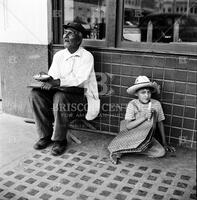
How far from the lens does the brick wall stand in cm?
388

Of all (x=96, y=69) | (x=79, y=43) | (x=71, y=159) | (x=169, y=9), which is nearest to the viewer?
(x=71, y=159)

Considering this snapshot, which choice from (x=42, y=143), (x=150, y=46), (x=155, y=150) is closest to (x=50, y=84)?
(x=42, y=143)

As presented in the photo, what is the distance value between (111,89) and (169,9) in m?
1.78

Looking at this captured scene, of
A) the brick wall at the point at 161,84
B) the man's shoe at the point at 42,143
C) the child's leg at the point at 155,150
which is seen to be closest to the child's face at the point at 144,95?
the brick wall at the point at 161,84

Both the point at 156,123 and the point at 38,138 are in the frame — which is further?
the point at 38,138

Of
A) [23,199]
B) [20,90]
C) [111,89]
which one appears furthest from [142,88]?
[20,90]

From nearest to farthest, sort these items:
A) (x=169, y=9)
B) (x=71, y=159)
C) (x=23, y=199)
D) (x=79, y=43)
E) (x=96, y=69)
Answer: (x=23, y=199), (x=71, y=159), (x=79, y=43), (x=96, y=69), (x=169, y=9)

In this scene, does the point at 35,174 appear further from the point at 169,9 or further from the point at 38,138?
the point at 169,9

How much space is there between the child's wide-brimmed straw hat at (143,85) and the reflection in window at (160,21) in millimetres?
671

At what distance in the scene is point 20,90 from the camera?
511 centimetres

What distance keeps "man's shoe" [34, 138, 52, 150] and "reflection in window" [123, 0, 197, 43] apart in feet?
5.63

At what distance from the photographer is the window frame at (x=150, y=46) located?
12.6 ft

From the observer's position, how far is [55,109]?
382 centimetres

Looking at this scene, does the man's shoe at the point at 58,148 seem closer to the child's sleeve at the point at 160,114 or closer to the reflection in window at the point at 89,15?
the child's sleeve at the point at 160,114
